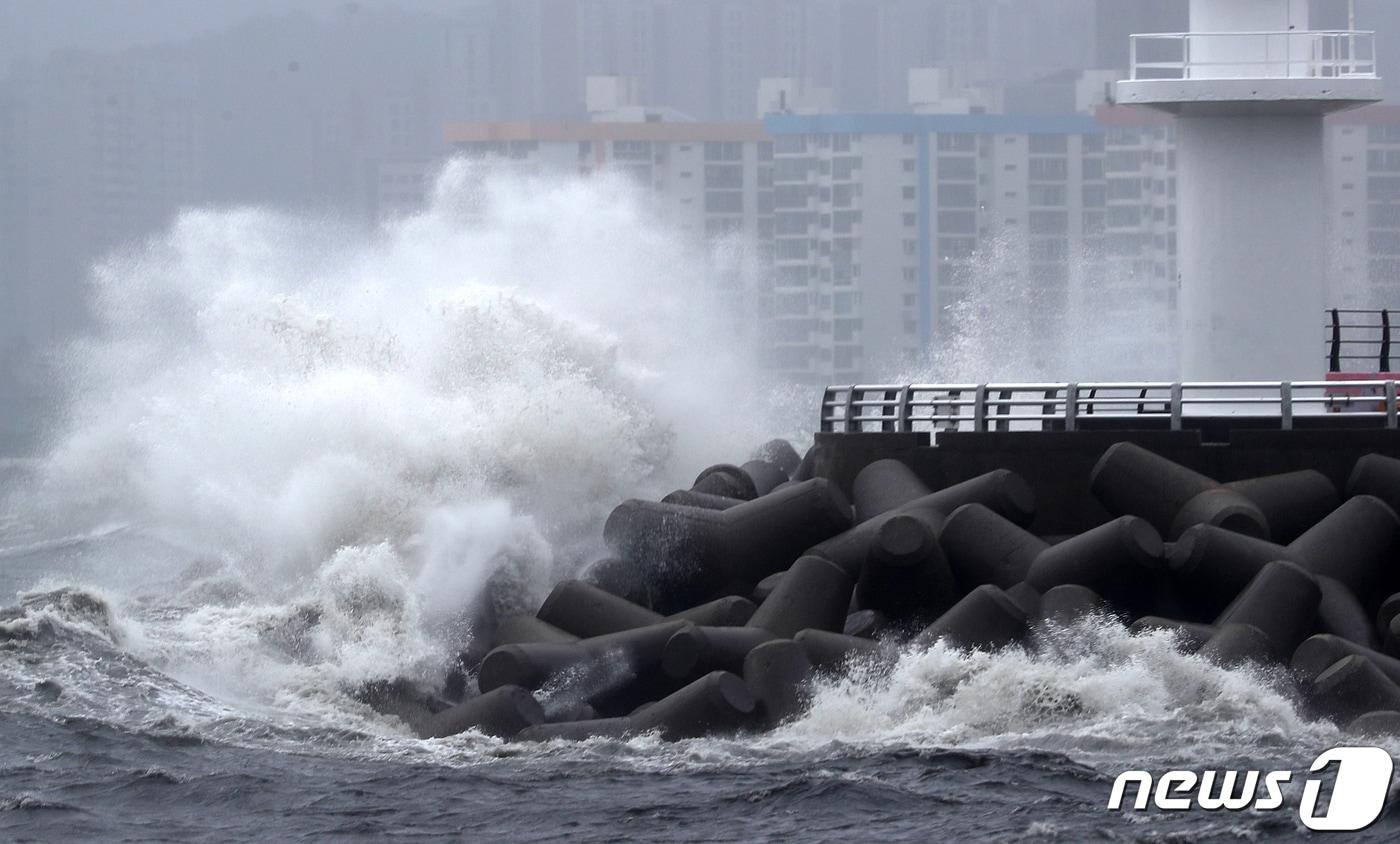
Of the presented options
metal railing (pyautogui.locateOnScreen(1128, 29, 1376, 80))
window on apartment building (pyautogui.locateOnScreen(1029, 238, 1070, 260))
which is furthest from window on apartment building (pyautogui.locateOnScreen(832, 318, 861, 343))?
metal railing (pyautogui.locateOnScreen(1128, 29, 1376, 80))

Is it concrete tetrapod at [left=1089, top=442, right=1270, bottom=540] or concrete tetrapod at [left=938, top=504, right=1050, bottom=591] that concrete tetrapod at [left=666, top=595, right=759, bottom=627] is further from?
concrete tetrapod at [left=1089, top=442, right=1270, bottom=540]

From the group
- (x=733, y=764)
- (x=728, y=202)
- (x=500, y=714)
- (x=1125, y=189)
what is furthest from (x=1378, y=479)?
(x=728, y=202)

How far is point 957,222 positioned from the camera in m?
88.5

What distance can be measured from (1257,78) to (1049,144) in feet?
248

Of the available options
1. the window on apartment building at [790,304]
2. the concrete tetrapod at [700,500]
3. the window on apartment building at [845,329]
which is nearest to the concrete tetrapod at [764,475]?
the concrete tetrapod at [700,500]

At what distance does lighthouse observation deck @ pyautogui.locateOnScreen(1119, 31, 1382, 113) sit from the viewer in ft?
57.0

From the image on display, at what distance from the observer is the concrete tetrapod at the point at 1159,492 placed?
15.0 metres

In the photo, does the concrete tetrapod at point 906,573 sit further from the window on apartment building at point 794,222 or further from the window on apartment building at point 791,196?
the window on apartment building at point 791,196

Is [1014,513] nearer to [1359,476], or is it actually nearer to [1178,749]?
[1359,476]

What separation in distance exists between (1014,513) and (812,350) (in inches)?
2802

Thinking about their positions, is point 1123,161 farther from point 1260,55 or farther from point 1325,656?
point 1325,656

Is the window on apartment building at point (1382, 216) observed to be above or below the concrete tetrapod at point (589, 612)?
above

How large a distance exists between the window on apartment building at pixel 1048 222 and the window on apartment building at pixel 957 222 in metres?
3.66

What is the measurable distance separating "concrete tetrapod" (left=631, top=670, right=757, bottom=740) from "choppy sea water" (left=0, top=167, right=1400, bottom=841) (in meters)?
0.23
